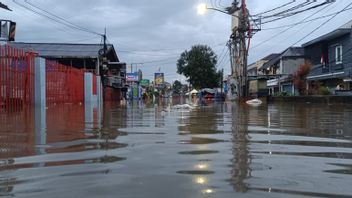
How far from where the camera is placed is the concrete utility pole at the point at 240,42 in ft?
131

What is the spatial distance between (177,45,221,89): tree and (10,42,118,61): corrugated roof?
3038 centimetres

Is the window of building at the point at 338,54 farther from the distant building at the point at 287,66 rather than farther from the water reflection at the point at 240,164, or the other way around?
the water reflection at the point at 240,164

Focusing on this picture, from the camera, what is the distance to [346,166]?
18.1ft

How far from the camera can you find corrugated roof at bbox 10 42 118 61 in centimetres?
4850

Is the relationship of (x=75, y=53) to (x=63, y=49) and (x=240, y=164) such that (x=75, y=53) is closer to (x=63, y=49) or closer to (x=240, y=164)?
(x=63, y=49)

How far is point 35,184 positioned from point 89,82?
36031 millimetres

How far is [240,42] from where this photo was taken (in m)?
41.3

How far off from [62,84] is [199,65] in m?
53.0

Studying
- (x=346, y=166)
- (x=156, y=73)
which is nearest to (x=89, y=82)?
(x=346, y=166)

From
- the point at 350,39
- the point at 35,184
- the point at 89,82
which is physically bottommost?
the point at 35,184

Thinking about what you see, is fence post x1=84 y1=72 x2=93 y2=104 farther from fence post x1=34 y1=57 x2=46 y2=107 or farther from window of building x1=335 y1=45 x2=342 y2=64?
window of building x1=335 y1=45 x2=342 y2=64

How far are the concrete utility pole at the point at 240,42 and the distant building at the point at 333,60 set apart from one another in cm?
621

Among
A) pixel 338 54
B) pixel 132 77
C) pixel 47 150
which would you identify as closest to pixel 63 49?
pixel 338 54

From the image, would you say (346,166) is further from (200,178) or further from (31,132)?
(31,132)
